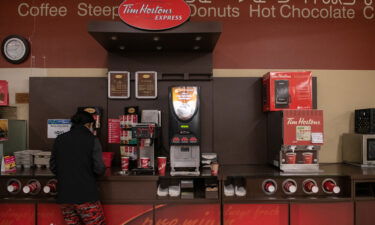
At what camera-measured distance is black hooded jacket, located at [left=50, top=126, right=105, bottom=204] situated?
2568mm

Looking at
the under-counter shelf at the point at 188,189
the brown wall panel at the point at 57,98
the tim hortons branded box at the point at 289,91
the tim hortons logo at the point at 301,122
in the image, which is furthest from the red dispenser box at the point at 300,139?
the brown wall panel at the point at 57,98

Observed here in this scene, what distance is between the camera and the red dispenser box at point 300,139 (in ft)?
9.96

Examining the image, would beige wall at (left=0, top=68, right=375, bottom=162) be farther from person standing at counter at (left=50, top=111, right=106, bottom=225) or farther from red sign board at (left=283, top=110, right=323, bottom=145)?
person standing at counter at (left=50, top=111, right=106, bottom=225)

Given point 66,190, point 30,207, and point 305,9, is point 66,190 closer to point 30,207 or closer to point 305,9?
point 30,207

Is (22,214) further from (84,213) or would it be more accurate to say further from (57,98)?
(57,98)

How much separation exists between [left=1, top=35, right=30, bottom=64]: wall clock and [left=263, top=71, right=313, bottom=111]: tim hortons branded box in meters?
3.04

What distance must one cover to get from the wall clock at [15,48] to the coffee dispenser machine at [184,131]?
205 centimetres

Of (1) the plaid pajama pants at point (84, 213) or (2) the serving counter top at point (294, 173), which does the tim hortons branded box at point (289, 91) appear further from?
(1) the plaid pajama pants at point (84, 213)

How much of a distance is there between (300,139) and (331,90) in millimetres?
1163

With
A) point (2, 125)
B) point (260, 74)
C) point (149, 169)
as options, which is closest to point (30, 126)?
point (2, 125)

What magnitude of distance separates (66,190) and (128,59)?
175cm

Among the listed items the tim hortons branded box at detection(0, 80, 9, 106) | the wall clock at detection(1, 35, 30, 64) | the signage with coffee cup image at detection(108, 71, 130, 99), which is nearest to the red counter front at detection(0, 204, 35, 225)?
the tim hortons branded box at detection(0, 80, 9, 106)

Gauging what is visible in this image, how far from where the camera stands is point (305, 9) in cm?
382

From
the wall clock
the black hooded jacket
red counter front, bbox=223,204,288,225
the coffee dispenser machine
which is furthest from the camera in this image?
the wall clock
